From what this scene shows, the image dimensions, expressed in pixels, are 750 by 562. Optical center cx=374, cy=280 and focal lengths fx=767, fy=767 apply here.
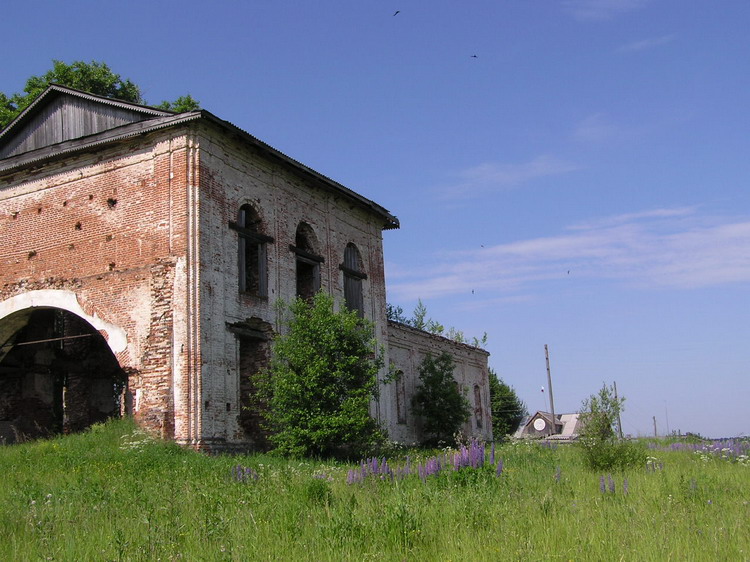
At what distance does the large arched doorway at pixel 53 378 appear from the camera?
2009 centimetres

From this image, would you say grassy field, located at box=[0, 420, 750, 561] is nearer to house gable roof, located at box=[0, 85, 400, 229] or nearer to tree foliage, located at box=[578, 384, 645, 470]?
tree foliage, located at box=[578, 384, 645, 470]

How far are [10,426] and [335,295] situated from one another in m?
9.23

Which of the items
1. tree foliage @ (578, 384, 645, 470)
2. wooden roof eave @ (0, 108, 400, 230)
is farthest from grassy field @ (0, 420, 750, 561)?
wooden roof eave @ (0, 108, 400, 230)

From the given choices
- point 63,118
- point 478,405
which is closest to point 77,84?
point 63,118

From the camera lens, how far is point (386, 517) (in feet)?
22.7

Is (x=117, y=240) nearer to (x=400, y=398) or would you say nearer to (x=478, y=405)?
(x=400, y=398)

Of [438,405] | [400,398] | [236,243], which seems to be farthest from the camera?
[400,398]

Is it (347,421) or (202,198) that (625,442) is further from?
(202,198)

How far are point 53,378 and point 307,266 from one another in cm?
747

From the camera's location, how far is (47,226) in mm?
18547

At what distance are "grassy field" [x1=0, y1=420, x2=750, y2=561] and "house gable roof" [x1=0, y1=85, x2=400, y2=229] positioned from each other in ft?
28.5

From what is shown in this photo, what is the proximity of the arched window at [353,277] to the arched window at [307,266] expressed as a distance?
1.33 meters

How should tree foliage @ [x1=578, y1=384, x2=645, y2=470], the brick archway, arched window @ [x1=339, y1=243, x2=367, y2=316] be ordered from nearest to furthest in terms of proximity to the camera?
tree foliage @ [x1=578, y1=384, x2=645, y2=470] → the brick archway → arched window @ [x1=339, y1=243, x2=367, y2=316]

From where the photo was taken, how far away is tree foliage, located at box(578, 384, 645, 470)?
12.4 meters
